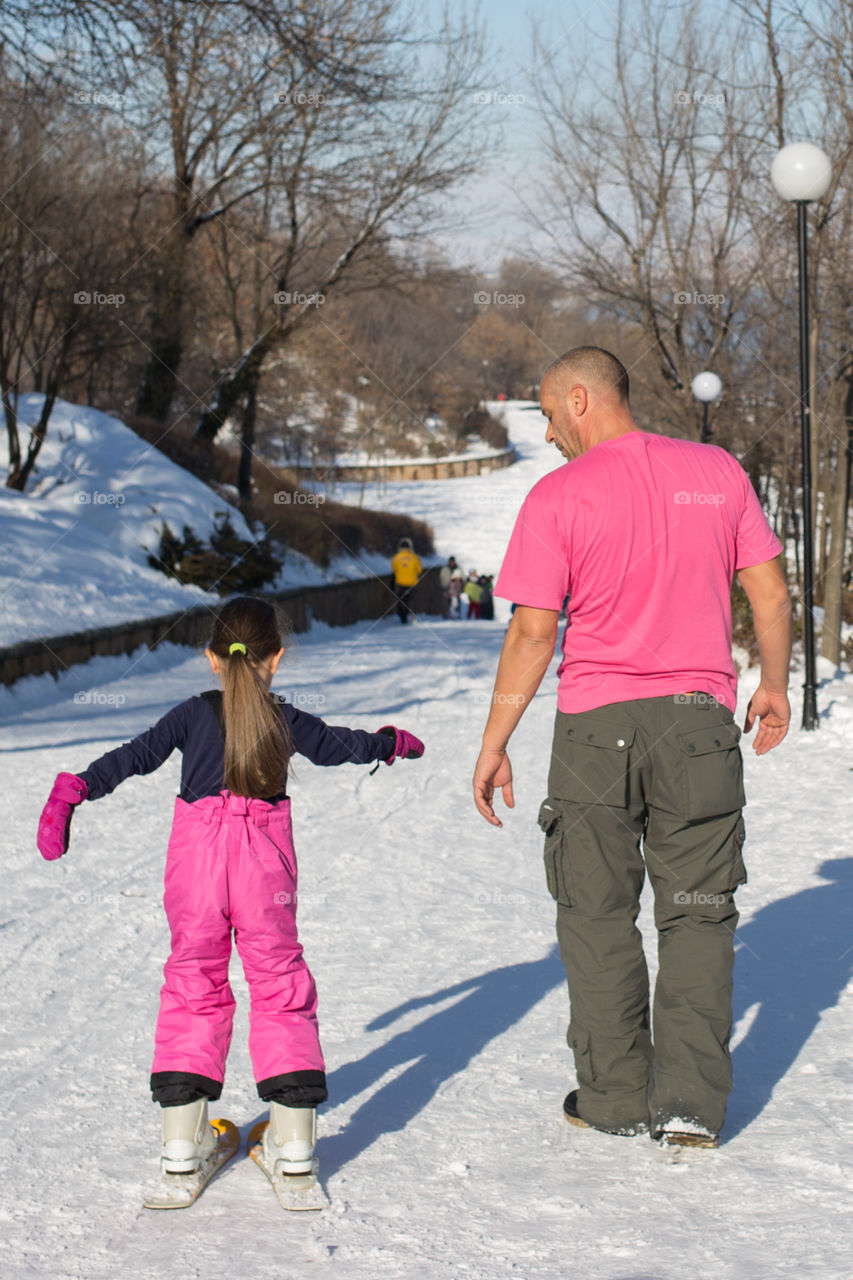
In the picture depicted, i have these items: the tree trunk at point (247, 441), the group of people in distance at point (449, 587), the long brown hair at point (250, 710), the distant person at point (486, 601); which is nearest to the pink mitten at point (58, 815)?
the long brown hair at point (250, 710)

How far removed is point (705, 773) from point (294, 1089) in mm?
1215

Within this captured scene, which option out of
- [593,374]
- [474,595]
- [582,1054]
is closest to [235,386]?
[474,595]

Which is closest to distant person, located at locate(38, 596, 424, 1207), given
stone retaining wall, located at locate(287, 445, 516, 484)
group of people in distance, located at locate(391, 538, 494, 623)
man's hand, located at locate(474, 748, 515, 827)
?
man's hand, located at locate(474, 748, 515, 827)

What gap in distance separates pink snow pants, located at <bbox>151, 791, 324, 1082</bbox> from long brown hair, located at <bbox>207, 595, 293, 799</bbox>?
8 centimetres

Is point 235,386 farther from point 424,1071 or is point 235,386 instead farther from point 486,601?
point 424,1071

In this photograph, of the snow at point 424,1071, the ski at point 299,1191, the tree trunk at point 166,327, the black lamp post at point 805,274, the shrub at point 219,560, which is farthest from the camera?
the tree trunk at point 166,327

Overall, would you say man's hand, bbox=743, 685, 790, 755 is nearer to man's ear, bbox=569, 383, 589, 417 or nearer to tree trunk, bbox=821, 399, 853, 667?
man's ear, bbox=569, 383, 589, 417

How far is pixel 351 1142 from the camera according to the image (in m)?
3.24

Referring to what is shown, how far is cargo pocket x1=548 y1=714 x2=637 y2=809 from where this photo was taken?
3.17 m

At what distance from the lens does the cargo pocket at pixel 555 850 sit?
3264mm

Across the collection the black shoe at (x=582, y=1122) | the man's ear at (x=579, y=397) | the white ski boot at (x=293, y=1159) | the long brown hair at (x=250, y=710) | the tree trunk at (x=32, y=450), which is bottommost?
the black shoe at (x=582, y=1122)

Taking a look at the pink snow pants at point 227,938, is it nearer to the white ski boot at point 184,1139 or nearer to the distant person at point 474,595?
the white ski boot at point 184,1139

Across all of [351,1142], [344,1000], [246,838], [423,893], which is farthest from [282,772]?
[423,893]

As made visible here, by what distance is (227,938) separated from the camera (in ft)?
10.3
